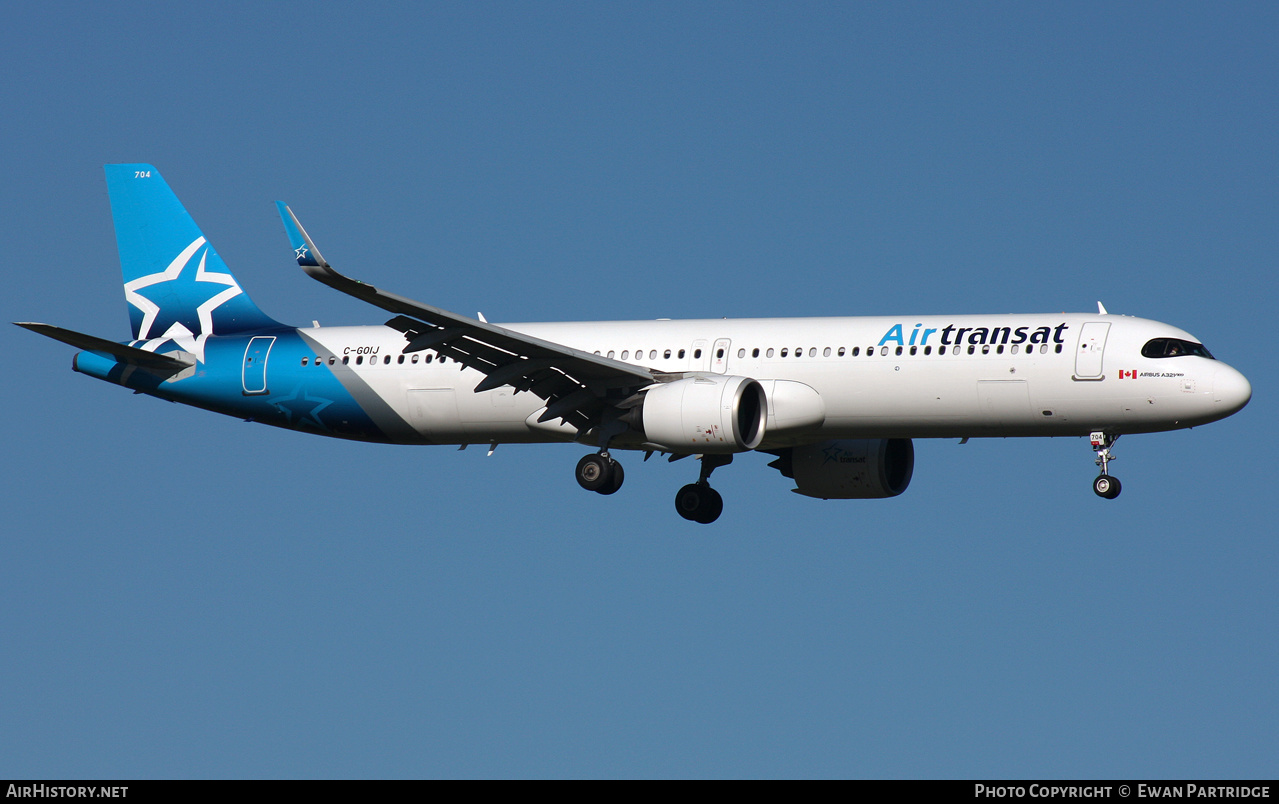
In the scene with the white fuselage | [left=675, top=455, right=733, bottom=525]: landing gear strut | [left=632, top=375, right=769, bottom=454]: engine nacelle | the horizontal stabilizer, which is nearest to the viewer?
the white fuselage

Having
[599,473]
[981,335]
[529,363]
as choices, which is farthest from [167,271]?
[981,335]

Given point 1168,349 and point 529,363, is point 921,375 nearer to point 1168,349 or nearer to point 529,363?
point 1168,349

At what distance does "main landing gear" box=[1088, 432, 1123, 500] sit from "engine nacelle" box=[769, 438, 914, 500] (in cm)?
666

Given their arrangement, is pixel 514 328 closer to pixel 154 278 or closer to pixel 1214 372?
pixel 154 278

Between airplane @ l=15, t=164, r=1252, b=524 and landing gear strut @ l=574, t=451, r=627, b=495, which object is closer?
airplane @ l=15, t=164, r=1252, b=524

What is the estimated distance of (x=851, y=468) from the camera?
147 feet

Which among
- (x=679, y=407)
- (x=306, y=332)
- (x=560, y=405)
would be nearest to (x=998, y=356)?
(x=679, y=407)

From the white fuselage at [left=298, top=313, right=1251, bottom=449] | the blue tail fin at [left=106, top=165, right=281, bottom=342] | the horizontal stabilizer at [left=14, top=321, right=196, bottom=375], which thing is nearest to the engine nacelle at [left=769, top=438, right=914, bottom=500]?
the white fuselage at [left=298, top=313, right=1251, bottom=449]

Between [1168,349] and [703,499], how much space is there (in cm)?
1345

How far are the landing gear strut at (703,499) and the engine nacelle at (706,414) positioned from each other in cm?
568

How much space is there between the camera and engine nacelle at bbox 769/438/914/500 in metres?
44.7

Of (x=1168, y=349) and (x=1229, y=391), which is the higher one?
(x=1168, y=349)

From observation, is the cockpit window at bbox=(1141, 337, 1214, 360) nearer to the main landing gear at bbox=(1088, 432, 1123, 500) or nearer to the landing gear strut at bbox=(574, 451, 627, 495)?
the main landing gear at bbox=(1088, 432, 1123, 500)

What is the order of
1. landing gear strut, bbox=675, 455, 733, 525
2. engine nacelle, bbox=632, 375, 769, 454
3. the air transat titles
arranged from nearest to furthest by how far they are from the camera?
the air transat titles → engine nacelle, bbox=632, 375, 769, 454 → landing gear strut, bbox=675, 455, 733, 525
